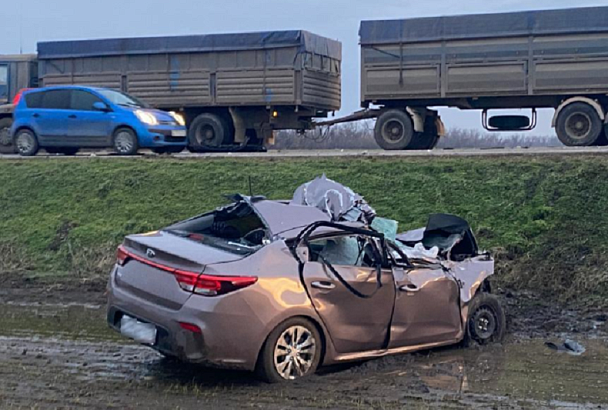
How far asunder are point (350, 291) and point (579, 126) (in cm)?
1165

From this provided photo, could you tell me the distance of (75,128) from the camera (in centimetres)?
1686

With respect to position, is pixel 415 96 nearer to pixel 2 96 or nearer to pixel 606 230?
pixel 606 230

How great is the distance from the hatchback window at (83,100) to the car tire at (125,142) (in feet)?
2.49

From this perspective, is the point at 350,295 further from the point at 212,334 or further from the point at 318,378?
the point at 212,334

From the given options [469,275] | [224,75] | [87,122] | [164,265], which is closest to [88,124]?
[87,122]

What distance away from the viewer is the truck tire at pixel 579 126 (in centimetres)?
1667

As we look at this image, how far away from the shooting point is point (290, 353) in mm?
6340

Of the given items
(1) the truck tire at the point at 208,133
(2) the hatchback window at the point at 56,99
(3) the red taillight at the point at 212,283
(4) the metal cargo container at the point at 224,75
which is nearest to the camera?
(3) the red taillight at the point at 212,283

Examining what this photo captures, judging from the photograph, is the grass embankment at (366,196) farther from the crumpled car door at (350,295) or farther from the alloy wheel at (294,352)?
the alloy wheel at (294,352)

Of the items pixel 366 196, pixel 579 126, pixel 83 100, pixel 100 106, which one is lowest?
pixel 366 196

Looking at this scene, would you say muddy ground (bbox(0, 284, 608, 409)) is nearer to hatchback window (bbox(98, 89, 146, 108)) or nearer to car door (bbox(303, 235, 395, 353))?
car door (bbox(303, 235, 395, 353))

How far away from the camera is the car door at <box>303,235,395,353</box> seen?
21.4ft

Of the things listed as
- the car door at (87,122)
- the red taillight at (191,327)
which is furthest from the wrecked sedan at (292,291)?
the car door at (87,122)

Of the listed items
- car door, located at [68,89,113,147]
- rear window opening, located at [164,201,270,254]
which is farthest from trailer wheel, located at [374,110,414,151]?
rear window opening, located at [164,201,270,254]
